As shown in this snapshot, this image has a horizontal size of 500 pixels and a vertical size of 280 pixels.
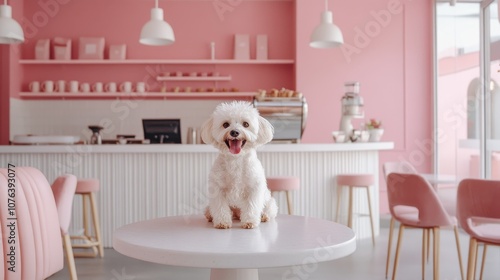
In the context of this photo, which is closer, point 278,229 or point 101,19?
point 278,229

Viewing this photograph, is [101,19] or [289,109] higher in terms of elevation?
[101,19]

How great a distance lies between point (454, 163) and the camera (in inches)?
277

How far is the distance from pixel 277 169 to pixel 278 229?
3288mm

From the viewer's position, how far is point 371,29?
733cm

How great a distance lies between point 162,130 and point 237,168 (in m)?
3.75

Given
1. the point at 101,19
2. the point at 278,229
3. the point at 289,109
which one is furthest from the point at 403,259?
the point at 101,19

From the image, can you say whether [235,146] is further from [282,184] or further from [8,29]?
[8,29]

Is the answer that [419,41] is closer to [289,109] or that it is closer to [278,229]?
[289,109]

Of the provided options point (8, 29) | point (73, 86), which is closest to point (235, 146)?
point (8, 29)

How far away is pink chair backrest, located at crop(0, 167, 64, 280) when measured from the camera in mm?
1955

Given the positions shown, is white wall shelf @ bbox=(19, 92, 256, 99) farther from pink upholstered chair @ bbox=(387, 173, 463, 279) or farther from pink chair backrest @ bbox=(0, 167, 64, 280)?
pink chair backrest @ bbox=(0, 167, 64, 280)

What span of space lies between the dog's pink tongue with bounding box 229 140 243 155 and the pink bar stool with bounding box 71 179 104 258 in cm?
301

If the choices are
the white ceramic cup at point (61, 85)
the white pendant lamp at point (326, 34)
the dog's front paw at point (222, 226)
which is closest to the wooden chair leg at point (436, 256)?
the dog's front paw at point (222, 226)

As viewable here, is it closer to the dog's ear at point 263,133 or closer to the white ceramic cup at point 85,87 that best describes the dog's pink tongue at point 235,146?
the dog's ear at point 263,133
